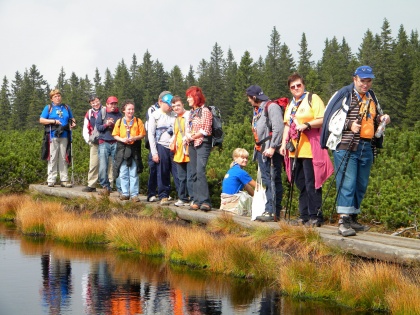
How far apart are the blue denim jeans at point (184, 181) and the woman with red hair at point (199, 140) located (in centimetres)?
32

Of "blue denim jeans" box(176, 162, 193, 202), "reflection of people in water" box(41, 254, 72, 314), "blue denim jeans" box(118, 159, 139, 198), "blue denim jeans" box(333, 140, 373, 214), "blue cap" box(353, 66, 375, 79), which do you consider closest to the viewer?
"reflection of people in water" box(41, 254, 72, 314)

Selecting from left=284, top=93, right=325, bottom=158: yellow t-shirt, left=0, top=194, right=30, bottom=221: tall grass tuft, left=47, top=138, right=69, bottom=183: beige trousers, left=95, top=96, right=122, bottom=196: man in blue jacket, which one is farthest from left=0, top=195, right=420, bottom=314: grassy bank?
left=47, top=138, right=69, bottom=183: beige trousers

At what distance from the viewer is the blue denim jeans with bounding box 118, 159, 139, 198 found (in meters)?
13.2

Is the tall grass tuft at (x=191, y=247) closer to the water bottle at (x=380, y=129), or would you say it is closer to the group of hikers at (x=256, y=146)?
the group of hikers at (x=256, y=146)

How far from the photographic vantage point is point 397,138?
14.0 meters

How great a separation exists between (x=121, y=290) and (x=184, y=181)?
4.46 meters

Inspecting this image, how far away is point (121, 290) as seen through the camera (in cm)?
783

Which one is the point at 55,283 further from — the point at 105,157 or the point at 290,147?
the point at 105,157

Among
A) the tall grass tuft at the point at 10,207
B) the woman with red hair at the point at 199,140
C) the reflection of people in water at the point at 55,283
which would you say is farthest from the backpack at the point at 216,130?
the tall grass tuft at the point at 10,207

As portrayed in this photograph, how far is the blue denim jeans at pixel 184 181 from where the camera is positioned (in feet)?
38.3

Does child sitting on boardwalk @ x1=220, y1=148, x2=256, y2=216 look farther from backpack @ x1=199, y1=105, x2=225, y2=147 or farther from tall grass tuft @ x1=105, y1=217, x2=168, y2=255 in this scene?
tall grass tuft @ x1=105, y1=217, x2=168, y2=255

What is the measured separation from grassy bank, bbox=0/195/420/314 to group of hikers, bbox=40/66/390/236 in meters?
0.54

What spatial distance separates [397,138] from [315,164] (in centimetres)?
573

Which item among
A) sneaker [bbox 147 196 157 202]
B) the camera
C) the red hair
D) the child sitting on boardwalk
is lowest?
sneaker [bbox 147 196 157 202]
